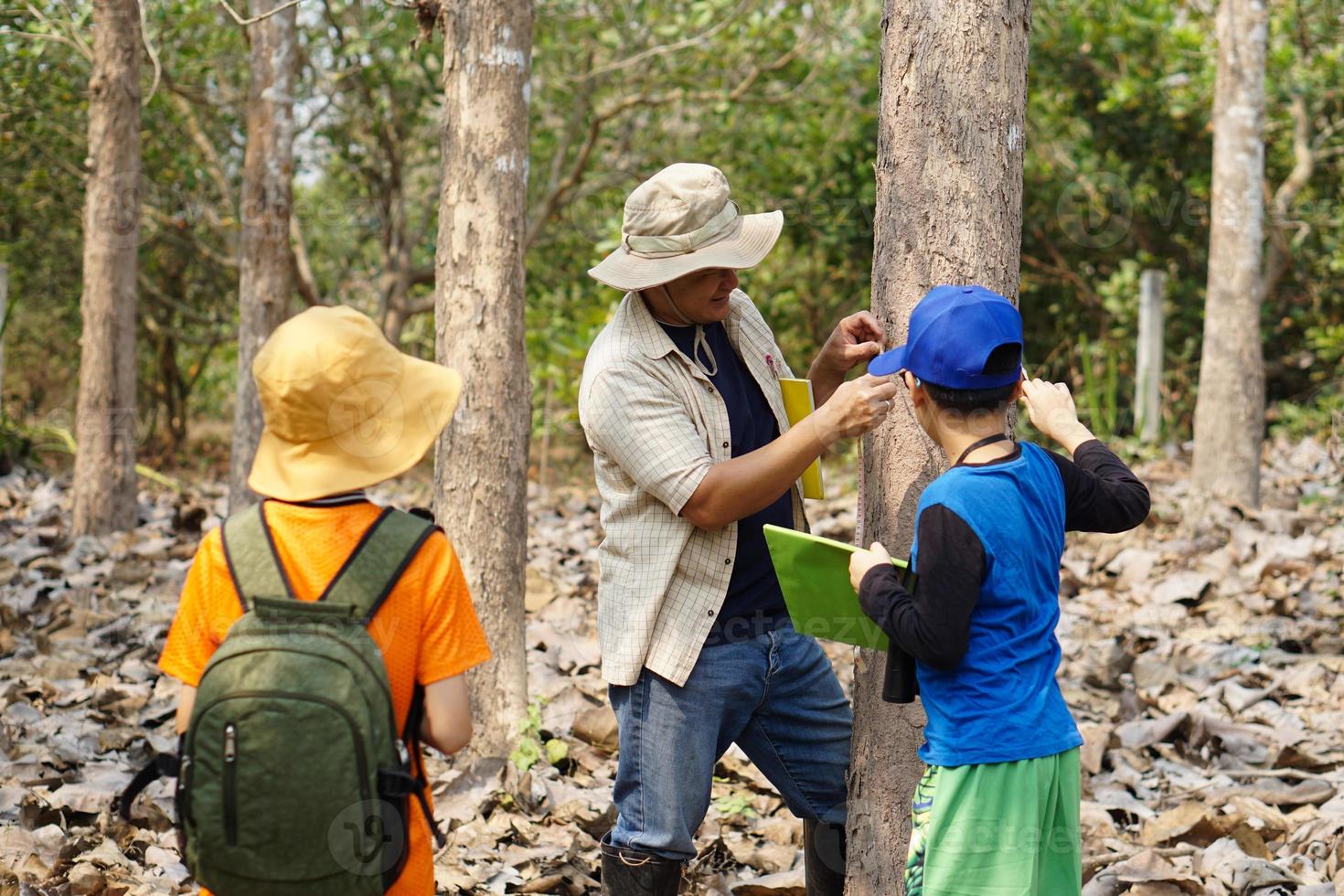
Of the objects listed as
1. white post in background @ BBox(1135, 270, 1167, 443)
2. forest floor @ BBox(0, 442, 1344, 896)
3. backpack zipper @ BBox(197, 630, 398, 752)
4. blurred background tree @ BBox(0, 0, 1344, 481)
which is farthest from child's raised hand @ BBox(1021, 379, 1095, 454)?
white post in background @ BBox(1135, 270, 1167, 443)

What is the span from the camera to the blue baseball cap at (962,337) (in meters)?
2.31

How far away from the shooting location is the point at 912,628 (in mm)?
2246

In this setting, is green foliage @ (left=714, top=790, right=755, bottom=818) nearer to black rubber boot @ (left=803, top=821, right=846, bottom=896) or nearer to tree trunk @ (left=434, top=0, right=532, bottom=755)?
tree trunk @ (left=434, top=0, right=532, bottom=755)

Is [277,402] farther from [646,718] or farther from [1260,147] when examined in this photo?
[1260,147]

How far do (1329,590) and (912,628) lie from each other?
16.7 ft

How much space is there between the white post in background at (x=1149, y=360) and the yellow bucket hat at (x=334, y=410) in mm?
9162

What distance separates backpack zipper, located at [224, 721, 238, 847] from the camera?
204cm

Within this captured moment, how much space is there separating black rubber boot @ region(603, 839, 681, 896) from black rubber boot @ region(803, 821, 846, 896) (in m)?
0.41

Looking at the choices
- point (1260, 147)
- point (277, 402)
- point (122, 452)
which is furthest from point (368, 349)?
point (1260, 147)

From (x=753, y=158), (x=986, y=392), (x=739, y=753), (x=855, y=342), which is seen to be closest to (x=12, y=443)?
(x=753, y=158)

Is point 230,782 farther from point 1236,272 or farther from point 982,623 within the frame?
point 1236,272

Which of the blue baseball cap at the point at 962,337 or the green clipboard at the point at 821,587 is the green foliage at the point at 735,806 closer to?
the green clipboard at the point at 821,587

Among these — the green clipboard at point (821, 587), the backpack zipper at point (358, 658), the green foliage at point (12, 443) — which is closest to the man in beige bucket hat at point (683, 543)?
the green clipboard at point (821, 587)

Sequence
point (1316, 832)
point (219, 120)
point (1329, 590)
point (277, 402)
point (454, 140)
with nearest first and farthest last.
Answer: point (277, 402) < point (1316, 832) < point (454, 140) < point (1329, 590) < point (219, 120)
